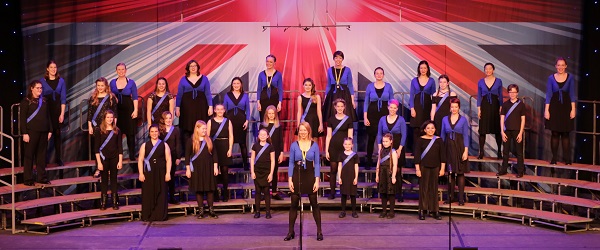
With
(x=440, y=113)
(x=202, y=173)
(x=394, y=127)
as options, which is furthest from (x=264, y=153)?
(x=440, y=113)

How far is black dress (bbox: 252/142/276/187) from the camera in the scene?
11234mm

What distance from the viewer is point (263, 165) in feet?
36.9

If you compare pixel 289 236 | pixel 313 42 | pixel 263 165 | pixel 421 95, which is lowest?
pixel 289 236

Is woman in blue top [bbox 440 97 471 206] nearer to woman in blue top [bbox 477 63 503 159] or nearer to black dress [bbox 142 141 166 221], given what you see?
woman in blue top [bbox 477 63 503 159]

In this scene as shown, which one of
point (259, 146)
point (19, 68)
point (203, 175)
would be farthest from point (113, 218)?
point (19, 68)

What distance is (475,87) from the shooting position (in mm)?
13281

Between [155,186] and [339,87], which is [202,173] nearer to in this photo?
[155,186]

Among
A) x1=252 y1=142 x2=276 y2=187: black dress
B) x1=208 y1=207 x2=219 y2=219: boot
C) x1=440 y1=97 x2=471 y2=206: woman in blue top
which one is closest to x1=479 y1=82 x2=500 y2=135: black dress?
x1=440 y1=97 x2=471 y2=206: woman in blue top

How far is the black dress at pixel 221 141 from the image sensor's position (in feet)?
38.1

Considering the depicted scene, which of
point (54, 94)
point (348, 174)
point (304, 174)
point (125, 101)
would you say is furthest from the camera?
point (125, 101)

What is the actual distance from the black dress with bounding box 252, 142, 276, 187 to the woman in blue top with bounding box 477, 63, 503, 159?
3065 mm

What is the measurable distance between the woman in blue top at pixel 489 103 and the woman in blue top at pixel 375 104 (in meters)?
1.22

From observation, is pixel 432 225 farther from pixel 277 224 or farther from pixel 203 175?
pixel 203 175

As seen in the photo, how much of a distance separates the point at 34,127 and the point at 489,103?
237 inches
